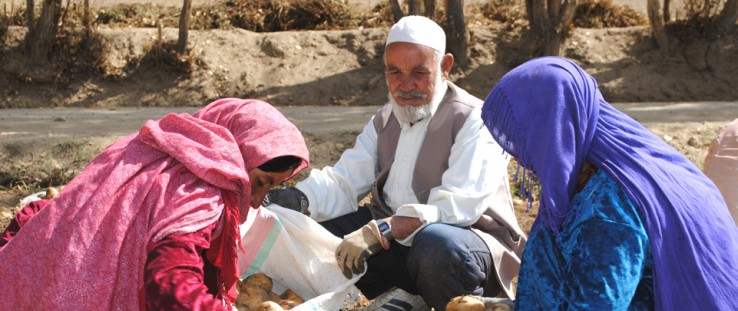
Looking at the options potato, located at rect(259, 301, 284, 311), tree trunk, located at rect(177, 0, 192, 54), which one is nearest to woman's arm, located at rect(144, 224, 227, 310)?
potato, located at rect(259, 301, 284, 311)

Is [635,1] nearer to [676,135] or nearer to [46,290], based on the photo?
[676,135]

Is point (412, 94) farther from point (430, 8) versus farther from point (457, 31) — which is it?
point (457, 31)

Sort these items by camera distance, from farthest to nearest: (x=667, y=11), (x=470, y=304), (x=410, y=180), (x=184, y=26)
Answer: (x=667, y=11)
(x=184, y=26)
(x=410, y=180)
(x=470, y=304)

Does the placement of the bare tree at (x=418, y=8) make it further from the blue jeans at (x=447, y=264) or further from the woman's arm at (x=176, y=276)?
the woman's arm at (x=176, y=276)

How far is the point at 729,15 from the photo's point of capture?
962 centimetres

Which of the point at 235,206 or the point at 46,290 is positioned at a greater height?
the point at 235,206

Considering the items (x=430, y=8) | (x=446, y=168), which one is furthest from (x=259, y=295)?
(x=430, y=8)

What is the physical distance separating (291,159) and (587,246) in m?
0.97

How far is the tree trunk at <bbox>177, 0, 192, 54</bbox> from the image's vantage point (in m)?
8.91

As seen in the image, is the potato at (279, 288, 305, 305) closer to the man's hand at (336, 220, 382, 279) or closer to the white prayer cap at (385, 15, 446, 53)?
the man's hand at (336, 220, 382, 279)

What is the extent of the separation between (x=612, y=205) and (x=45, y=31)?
725cm

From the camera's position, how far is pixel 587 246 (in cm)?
278

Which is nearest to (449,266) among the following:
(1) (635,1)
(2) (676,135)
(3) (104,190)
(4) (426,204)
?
(4) (426,204)

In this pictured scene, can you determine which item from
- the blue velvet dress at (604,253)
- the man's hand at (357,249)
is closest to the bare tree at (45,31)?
the man's hand at (357,249)
